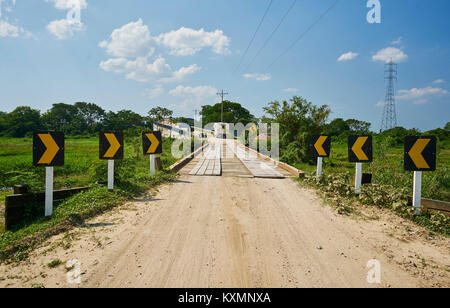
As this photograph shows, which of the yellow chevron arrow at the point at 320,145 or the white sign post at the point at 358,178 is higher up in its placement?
the yellow chevron arrow at the point at 320,145

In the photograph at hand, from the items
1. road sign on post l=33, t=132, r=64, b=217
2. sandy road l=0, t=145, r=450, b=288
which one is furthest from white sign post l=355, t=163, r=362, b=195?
road sign on post l=33, t=132, r=64, b=217

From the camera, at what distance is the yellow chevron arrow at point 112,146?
6.39m

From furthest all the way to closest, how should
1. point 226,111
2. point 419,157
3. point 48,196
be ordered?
point 226,111 → point 419,157 → point 48,196

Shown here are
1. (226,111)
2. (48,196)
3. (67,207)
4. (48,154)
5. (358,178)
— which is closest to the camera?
(48,196)

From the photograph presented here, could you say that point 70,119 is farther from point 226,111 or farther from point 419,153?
point 419,153

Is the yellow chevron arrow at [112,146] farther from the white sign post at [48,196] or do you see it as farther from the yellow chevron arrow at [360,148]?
the yellow chevron arrow at [360,148]

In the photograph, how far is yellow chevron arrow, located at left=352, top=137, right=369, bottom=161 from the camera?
6324 mm

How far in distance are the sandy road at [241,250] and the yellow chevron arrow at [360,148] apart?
5.25 feet

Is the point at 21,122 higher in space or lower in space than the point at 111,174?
higher

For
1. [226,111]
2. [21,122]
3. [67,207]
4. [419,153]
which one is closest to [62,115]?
[21,122]

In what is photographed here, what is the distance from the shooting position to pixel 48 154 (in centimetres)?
480

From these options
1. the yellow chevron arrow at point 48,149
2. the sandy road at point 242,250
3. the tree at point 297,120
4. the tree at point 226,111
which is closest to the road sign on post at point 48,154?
the yellow chevron arrow at point 48,149

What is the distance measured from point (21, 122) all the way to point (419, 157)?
70911 millimetres

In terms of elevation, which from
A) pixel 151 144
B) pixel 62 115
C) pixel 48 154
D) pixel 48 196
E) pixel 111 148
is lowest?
pixel 48 196
